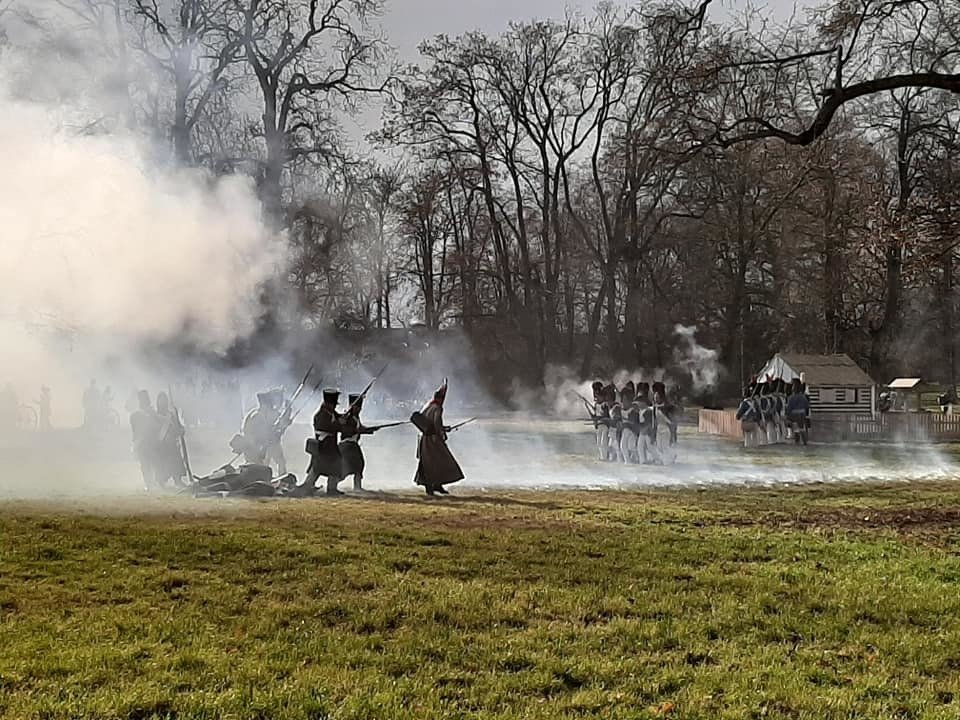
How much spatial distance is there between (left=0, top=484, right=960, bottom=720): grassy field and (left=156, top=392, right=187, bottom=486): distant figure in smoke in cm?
509

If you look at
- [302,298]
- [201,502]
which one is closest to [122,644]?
[201,502]

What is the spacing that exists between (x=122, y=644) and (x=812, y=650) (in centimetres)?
489

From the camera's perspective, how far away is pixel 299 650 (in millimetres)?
7422

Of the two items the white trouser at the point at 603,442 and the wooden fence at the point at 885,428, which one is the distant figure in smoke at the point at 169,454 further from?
the wooden fence at the point at 885,428

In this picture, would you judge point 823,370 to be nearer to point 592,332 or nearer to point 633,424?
point 633,424

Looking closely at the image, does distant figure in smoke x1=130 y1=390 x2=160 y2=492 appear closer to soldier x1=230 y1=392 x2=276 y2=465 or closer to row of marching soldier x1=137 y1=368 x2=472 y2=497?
row of marching soldier x1=137 y1=368 x2=472 y2=497

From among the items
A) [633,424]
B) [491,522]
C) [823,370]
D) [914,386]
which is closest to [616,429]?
[633,424]

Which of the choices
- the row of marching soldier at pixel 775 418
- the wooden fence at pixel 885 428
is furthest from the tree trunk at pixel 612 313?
the row of marching soldier at pixel 775 418

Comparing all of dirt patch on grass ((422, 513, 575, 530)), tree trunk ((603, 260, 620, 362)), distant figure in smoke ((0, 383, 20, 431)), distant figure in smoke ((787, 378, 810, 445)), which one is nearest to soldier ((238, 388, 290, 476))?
dirt patch on grass ((422, 513, 575, 530))

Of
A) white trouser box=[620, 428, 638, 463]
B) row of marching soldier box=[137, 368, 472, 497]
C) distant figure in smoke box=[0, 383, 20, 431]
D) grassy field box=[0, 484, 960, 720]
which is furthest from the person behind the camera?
distant figure in smoke box=[0, 383, 20, 431]

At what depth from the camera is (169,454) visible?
18.9 m

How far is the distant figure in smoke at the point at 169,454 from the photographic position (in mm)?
18781

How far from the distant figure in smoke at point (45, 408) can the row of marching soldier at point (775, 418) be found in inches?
826

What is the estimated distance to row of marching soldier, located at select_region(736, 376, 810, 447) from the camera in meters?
33.8
